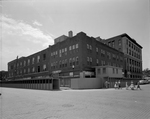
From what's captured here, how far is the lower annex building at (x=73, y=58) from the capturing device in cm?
3359

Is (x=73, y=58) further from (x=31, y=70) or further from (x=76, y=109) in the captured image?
(x=31, y=70)

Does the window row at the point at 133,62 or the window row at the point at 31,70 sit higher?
the window row at the point at 133,62

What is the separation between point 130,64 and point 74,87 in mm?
42202

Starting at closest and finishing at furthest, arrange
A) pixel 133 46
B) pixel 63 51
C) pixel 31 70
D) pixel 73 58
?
1. pixel 73 58
2. pixel 63 51
3. pixel 31 70
4. pixel 133 46

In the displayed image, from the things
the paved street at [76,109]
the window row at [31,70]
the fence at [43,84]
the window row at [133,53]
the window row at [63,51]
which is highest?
the window row at [133,53]

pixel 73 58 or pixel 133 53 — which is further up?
pixel 133 53

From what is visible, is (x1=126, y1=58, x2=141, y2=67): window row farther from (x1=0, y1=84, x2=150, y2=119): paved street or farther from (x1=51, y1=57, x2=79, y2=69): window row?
(x1=0, y1=84, x2=150, y2=119): paved street

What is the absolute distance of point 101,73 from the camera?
33.5 metres

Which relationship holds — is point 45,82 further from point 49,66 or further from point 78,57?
point 49,66

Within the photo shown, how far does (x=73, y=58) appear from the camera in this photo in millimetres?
35125

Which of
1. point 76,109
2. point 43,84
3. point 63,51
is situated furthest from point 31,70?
point 76,109

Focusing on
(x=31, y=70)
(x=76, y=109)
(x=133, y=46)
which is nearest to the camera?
(x=76, y=109)

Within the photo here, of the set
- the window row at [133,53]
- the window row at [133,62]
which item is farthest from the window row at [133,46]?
the window row at [133,62]

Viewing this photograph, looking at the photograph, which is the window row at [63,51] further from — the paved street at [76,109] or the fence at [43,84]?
the paved street at [76,109]
